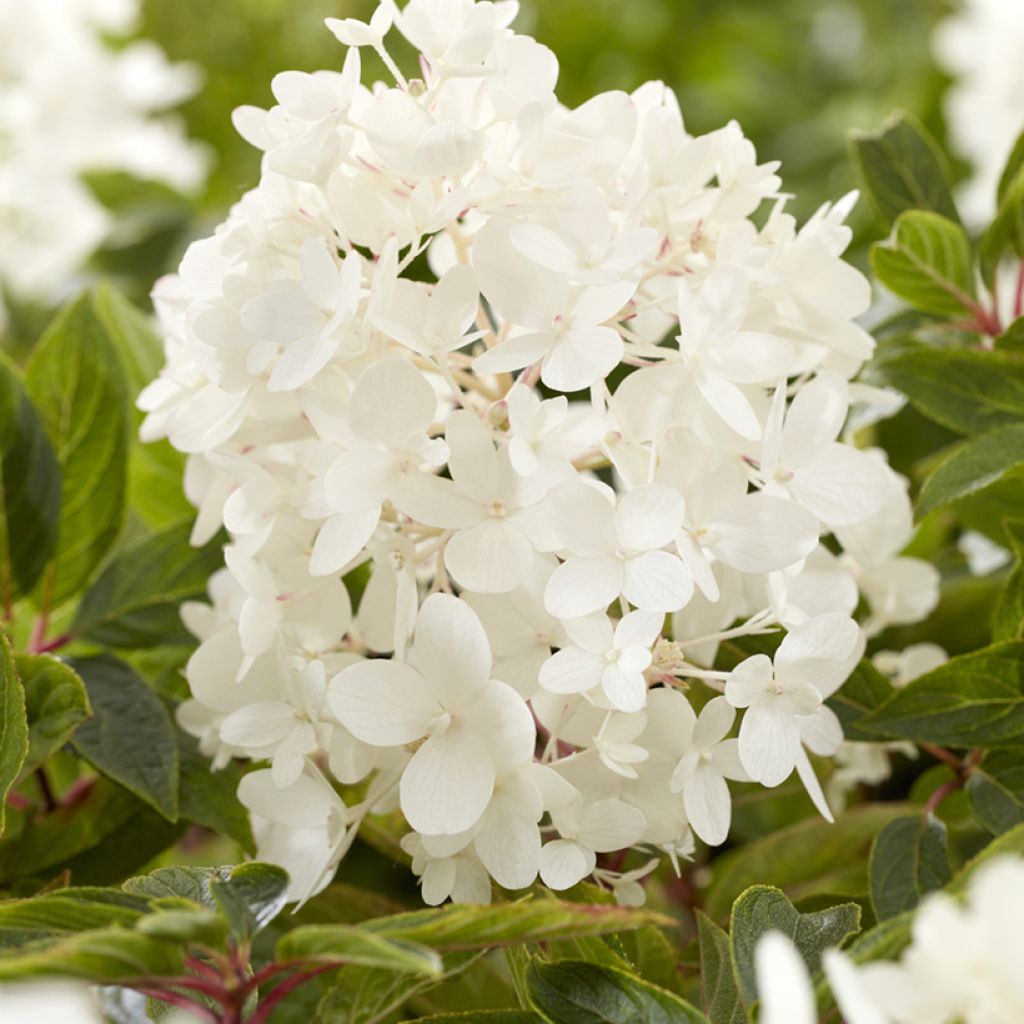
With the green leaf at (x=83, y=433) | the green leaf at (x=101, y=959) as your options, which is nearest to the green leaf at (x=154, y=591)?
the green leaf at (x=83, y=433)

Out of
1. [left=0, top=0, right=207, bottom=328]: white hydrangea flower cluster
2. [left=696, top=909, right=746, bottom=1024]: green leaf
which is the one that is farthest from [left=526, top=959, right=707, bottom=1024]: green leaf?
[left=0, top=0, right=207, bottom=328]: white hydrangea flower cluster

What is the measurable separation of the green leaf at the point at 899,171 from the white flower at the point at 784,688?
0.29m

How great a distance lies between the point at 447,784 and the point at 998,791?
0.20 m

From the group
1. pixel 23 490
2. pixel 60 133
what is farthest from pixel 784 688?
pixel 60 133

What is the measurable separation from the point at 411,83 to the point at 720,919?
0.33 metres

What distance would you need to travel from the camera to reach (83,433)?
0.51 meters

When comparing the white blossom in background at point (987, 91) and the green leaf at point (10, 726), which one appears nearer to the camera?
the green leaf at point (10, 726)

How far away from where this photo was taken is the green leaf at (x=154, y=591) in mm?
497

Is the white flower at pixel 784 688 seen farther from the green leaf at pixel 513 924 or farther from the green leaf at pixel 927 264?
the green leaf at pixel 927 264

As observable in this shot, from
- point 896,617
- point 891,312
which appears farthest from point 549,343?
point 891,312

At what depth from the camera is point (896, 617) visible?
47 cm

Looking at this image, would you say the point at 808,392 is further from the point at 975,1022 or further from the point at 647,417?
the point at 975,1022

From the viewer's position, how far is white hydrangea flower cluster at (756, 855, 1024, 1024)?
0.20m

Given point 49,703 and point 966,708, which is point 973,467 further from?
point 49,703
